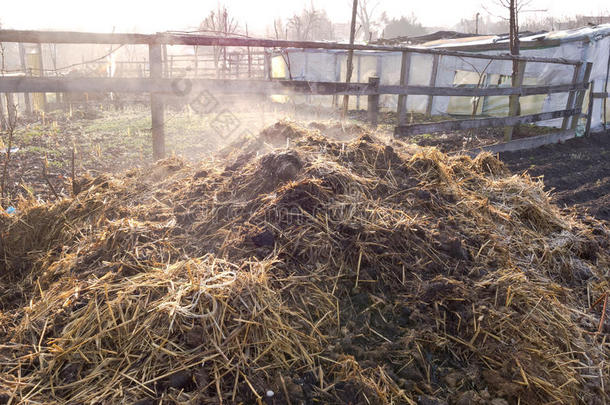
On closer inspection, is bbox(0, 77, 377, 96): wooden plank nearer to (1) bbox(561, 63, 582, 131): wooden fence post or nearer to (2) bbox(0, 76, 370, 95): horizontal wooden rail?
(2) bbox(0, 76, 370, 95): horizontal wooden rail

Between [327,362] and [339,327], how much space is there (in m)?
0.23

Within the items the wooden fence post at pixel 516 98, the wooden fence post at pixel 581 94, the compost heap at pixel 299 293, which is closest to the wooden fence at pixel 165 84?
the compost heap at pixel 299 293

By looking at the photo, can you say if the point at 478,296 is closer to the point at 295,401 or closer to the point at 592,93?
the point at 295,401

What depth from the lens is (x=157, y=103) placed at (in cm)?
442

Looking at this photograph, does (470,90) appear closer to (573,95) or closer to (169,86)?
(573,95)

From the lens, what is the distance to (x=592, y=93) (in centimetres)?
1070

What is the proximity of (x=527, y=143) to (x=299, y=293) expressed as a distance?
26.4 feet

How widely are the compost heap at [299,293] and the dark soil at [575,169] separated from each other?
214 centimetres

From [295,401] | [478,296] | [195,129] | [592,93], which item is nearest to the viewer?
[295,401]

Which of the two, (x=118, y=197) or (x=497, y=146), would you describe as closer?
(x=118, y=197)

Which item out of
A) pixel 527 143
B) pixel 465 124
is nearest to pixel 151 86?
pixel 465 124

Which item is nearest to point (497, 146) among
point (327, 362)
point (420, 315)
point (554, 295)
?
point (554, 295)

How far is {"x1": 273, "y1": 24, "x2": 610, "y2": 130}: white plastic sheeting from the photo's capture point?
11086mm

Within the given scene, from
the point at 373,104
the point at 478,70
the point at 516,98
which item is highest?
the point at 478,70
